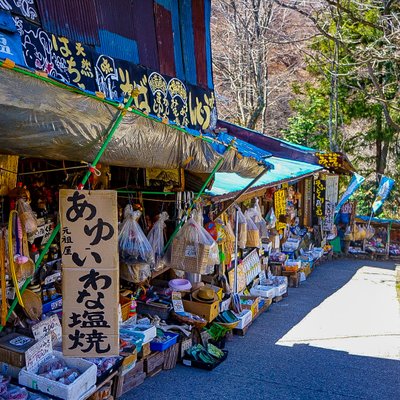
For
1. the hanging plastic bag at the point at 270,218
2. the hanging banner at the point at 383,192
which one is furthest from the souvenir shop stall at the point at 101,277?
the hanging banner at the point at 383,192

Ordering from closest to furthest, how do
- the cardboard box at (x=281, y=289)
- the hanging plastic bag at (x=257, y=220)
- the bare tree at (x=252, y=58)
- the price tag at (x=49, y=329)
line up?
the price tag at (x=49, y=329)
the hanging plastic bag at (x=257, y=220)
the cardboard box at (x=281, y=289)
the bare tree at (x=252, y=58)

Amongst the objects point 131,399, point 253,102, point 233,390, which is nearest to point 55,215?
point 131,399

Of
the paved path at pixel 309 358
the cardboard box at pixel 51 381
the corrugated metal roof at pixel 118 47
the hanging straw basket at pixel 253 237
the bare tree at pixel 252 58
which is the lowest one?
the paved path at pixel 309 358

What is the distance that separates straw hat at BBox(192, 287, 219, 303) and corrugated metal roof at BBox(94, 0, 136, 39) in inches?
173

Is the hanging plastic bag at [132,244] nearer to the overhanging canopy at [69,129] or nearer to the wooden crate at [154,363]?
the overhanging canopy at [69,129]

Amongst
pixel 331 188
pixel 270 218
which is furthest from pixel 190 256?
pixel 331 188

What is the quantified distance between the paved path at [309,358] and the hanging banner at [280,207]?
2239mm

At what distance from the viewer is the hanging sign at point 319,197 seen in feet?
59.6

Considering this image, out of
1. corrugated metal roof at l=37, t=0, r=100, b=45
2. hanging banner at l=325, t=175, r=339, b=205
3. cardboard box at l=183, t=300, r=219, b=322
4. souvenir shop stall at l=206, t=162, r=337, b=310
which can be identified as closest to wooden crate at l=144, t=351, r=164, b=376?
cardboard box at l=183, t=300, r=219, b=322

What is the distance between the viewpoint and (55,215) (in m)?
6.01

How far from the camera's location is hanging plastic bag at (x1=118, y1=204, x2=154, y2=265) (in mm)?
6125

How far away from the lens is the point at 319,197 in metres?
18.2

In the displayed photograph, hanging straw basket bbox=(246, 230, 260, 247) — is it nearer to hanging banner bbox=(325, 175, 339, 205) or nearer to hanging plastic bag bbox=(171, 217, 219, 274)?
hanging plastic bag bbox=(171, 217, 219, 274)

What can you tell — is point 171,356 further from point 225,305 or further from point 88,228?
point 88,228
